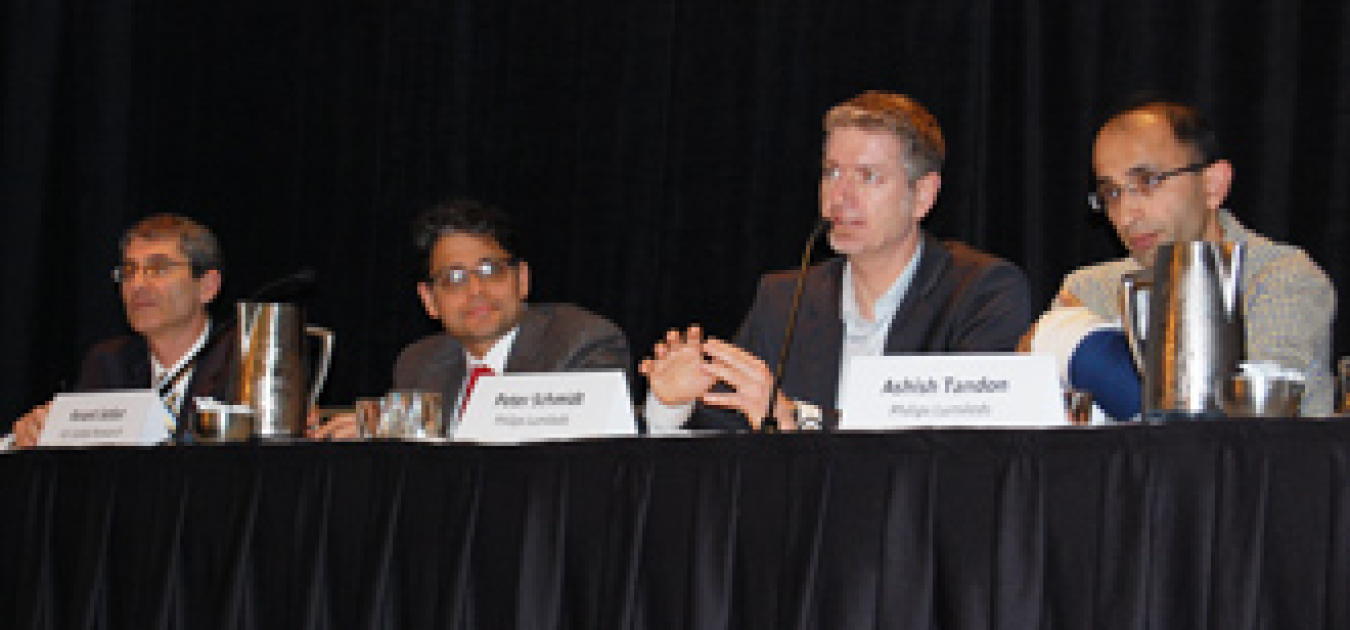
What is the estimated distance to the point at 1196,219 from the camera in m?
2.81

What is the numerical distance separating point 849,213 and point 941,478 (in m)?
1.23

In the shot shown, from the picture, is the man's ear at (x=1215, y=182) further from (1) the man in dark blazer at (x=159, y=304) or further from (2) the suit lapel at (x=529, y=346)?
(1) the man in dark blazer at (x=159, y=304)

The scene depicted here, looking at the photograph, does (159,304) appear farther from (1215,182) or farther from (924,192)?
(1215,182)

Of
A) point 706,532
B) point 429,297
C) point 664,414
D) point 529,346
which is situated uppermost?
point 429,297

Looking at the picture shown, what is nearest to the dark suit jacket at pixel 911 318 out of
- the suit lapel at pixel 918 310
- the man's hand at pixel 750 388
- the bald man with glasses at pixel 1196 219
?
the suit lapel at pixel 918 310

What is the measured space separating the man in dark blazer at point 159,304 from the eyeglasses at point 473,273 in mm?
510

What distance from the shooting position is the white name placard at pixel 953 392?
1873 millimetres

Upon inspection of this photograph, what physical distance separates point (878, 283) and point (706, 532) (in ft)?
4.02

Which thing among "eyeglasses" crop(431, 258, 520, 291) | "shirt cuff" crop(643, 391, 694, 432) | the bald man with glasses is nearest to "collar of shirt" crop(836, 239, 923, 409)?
the bald man with glasses

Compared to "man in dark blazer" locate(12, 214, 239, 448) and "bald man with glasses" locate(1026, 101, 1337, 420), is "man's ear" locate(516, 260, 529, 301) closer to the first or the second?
"man in dark blazer" locate(12, 214, 239, 448)

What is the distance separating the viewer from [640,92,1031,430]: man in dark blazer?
2.86m

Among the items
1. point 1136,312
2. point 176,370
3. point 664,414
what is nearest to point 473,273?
point 176,370

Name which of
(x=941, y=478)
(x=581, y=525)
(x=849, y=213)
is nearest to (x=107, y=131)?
(x=849, y=213)

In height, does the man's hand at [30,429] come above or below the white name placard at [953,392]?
below
